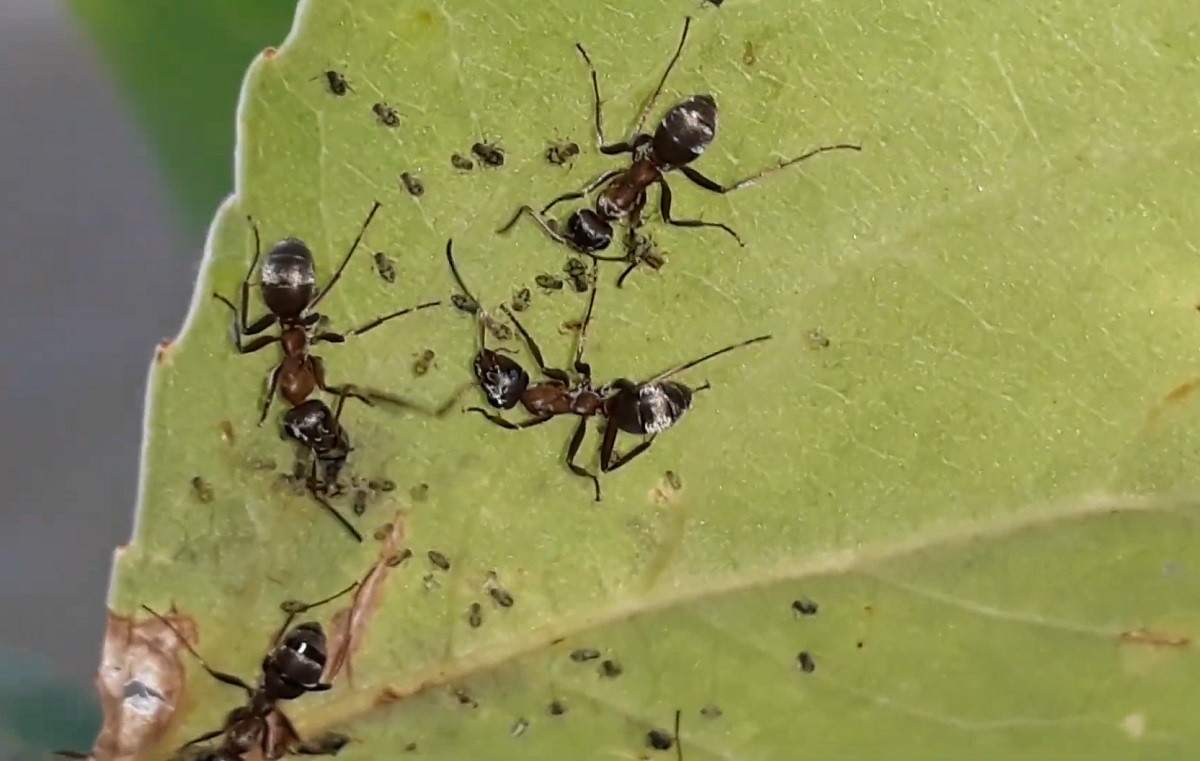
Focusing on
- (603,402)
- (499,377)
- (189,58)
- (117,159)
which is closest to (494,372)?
(499,377)

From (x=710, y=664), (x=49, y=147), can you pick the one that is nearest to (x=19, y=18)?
(x=49, y=147)

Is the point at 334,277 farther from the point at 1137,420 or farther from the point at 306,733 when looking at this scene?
the point at 1137,420

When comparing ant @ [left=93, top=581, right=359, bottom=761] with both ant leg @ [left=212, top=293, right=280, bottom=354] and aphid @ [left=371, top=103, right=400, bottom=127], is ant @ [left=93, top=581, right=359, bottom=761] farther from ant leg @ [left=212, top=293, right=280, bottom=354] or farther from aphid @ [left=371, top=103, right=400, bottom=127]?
aphid @ [left=371, top=103, right=400, bottom=127]

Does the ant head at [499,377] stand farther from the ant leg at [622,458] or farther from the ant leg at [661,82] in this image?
the ant leg at [661,82]

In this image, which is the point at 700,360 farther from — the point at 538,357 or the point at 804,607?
the point at 804,607

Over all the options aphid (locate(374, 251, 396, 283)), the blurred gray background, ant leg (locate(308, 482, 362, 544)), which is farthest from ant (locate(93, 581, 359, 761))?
the blurred gray background
